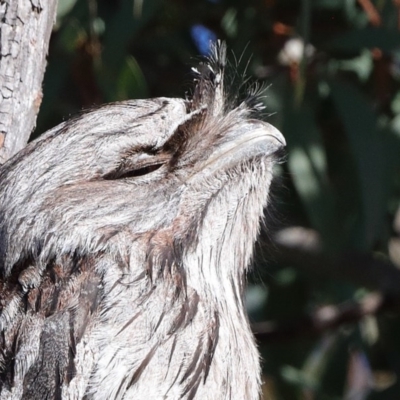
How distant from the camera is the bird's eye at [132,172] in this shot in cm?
279

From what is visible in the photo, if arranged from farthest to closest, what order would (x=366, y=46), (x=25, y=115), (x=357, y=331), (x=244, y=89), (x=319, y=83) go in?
1. (x=357, y=331)
2. (x=319, y=83)
3. (x=366, y=46)
4. (x=244, y=89)
5. (x=25, y=115)

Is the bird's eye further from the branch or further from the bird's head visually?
the branch

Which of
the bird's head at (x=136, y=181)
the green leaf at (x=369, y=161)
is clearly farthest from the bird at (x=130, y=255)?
the green leaf at (x=369, y=161)

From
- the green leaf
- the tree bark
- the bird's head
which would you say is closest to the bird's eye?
the bird's head

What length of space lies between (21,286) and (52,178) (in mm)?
307

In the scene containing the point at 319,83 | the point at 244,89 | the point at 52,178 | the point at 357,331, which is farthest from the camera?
the point at 357,331

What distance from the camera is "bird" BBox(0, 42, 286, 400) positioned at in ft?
8.29

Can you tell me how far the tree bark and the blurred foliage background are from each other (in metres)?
1.31

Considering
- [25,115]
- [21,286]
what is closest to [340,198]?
[25,115]

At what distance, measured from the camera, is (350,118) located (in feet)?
16.3

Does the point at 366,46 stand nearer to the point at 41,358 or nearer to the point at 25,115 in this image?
the point at 25,115

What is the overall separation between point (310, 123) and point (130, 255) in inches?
Result: 101

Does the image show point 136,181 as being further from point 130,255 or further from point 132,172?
point 130,255

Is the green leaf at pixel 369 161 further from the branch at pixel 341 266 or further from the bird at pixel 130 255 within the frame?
the bird at pixel 130 255
